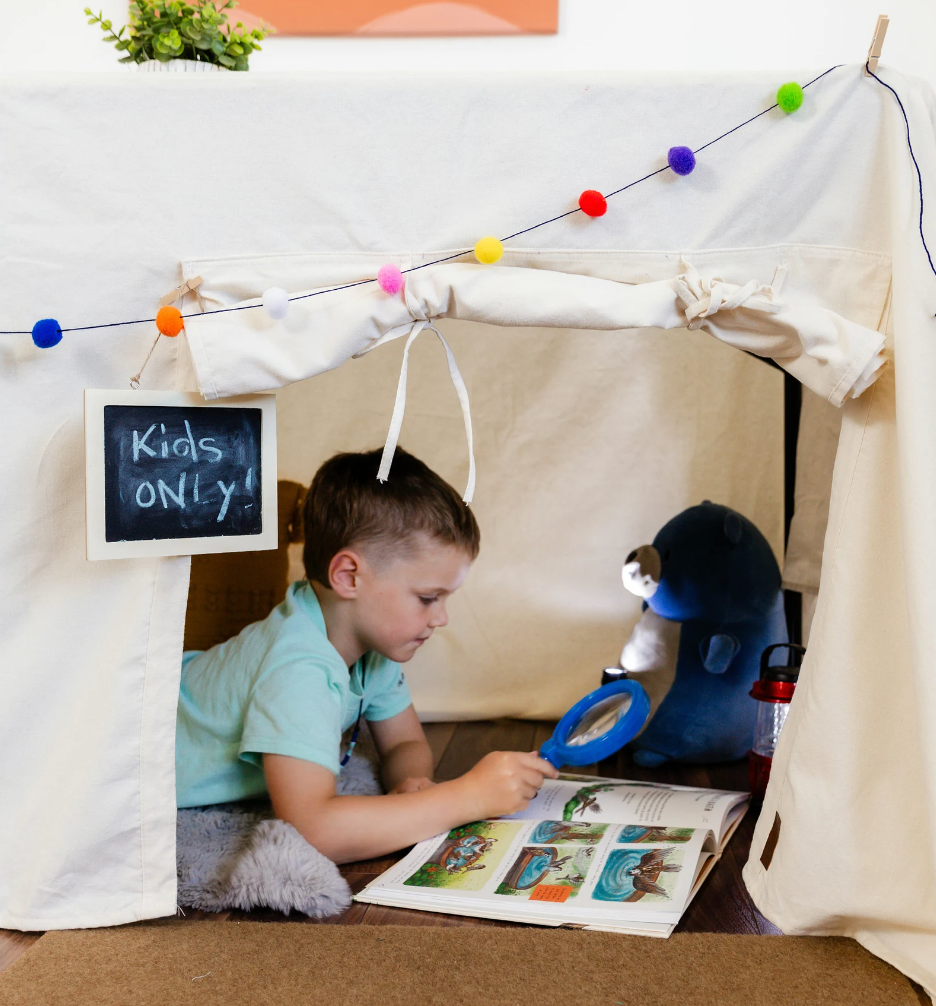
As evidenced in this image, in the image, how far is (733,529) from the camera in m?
1.45

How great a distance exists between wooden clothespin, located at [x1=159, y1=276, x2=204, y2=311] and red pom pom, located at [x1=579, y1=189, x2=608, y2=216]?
366 millimetres

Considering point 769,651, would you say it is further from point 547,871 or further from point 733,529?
point 547,871

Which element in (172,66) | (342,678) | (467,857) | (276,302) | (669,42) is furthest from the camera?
(669,42)

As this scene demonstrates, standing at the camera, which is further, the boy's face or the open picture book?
the boy's face

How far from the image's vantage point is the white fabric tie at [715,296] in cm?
87

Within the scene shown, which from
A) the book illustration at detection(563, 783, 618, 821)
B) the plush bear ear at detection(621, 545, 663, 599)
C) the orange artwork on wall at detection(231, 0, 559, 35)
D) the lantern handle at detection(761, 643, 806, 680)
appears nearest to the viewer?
the book illustration at detection(563, 783, 618, 821)

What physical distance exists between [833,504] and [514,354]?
2.85 feet

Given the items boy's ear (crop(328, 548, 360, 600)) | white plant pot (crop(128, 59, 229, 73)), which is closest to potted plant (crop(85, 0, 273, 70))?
white plant pot (crop(128, 59, 229, 73))

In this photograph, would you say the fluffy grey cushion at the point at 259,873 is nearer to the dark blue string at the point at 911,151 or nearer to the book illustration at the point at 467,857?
the book illustration at the point at 467,857

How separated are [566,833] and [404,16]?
1566mm

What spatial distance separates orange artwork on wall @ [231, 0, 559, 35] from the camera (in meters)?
1.85

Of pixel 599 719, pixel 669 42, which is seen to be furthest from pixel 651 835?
pixel 669 42

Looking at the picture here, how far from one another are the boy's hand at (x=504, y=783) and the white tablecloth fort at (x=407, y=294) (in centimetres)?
32

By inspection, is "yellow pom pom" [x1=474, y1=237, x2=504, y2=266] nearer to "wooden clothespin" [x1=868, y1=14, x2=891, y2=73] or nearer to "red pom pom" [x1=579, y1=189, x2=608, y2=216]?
"red pom pom" [x1=579, y1=189, x2=608, y2=216]
